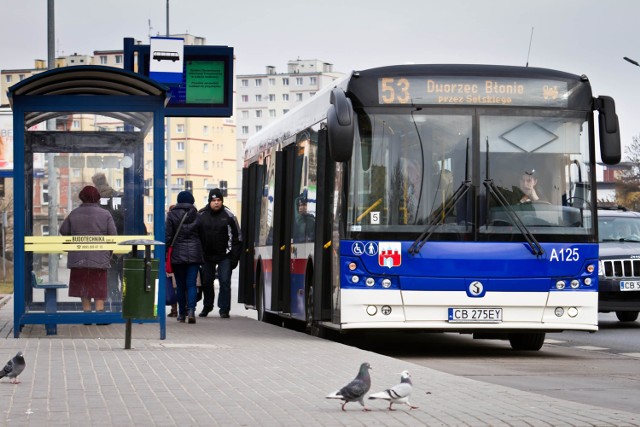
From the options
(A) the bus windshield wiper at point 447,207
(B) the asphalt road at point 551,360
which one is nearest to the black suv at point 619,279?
(B) the asphalt road at point 551,360

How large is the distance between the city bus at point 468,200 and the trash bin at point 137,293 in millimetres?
2198

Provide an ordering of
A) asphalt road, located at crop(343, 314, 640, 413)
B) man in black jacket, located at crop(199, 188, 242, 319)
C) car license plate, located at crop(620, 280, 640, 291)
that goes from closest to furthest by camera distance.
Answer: asphalt road, located at crop(343, 314, 640, 413) → car license plate, located at crop(620, 280, 640, 291) → man in black jacket, located at crop(199, 188, 242, 319)

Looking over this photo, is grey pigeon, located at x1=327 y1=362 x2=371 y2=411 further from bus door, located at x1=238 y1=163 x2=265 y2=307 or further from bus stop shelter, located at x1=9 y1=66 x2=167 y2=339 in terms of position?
bus door, located at x1=238 y1=163 x2=265 y2=307

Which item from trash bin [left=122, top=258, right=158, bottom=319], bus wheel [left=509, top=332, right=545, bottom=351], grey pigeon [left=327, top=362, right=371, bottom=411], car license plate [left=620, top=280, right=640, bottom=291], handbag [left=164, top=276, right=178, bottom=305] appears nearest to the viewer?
grey pigeon [left=327, top=362, right=371, bottom=411]

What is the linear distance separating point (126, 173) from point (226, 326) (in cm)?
337

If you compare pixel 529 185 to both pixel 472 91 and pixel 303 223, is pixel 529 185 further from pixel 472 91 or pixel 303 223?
pixel 303 223

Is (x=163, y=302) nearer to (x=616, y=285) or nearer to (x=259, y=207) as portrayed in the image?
(x=259, y=207)

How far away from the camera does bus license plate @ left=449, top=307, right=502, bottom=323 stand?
53.7 ft

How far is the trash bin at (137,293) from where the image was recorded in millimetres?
15508

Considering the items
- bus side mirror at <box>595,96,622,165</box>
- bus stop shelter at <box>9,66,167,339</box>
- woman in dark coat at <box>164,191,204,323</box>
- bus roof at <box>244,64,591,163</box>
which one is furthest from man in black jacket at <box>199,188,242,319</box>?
bus side mirror at <box>595,96,622,165</box>

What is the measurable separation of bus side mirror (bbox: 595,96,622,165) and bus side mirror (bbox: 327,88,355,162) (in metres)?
2.99

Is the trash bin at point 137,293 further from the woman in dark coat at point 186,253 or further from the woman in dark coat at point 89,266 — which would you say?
the woman in dark coat at point 186,253

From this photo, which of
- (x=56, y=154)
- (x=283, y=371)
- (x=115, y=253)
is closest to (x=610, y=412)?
(x=283, y=371)

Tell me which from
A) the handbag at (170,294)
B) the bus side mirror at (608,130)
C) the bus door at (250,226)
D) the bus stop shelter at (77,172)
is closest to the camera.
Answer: the bus side mirror at (608,130)
